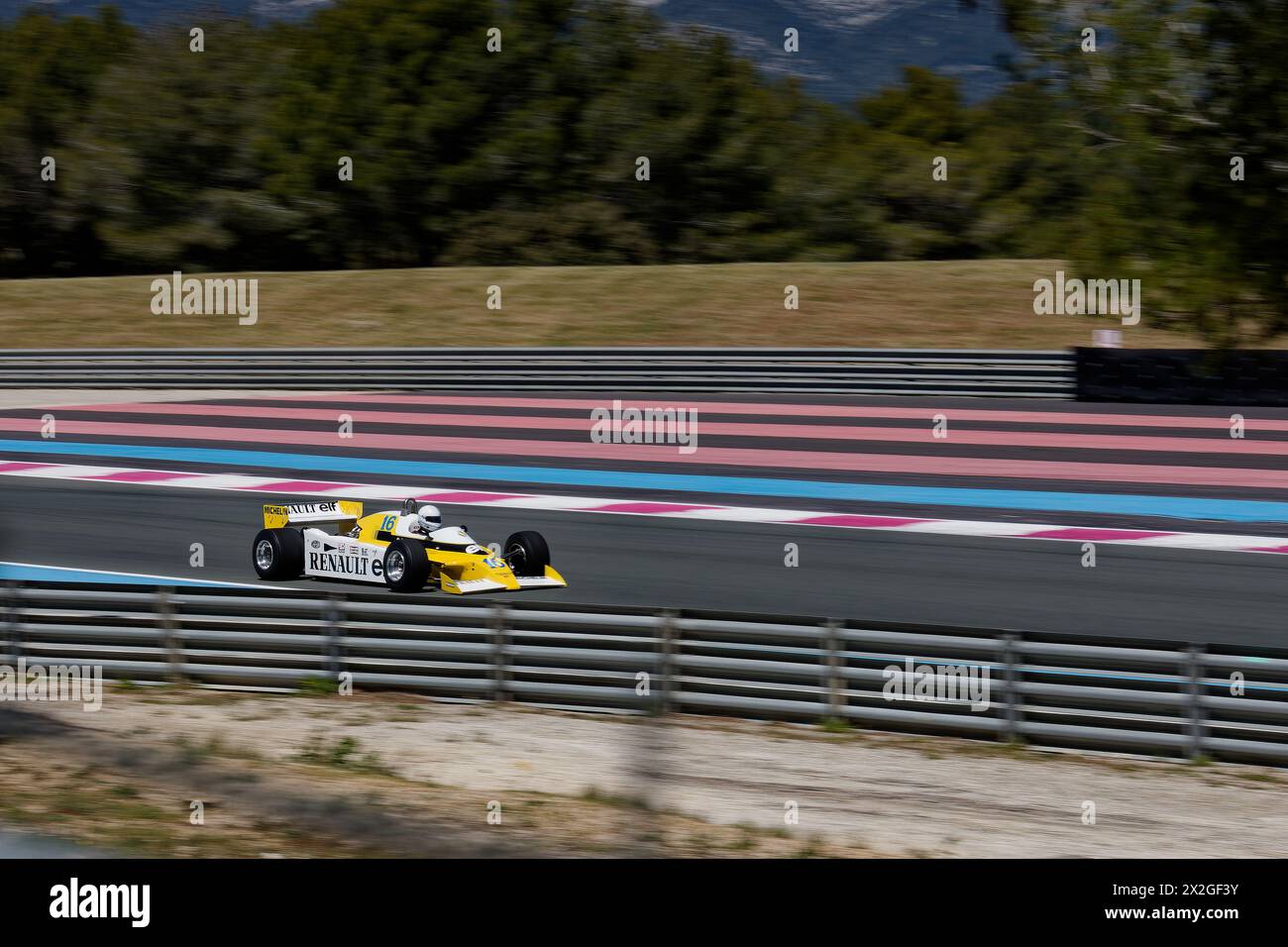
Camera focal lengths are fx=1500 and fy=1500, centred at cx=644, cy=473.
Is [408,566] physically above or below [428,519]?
below

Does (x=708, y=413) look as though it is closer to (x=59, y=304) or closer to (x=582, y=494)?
(x=582, y=494)

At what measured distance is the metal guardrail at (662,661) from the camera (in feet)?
25.3

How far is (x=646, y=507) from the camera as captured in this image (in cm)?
1416

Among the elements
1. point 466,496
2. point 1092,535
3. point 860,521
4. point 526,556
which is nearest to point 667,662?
point 526,556

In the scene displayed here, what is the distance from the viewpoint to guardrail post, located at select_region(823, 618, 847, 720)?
834cm

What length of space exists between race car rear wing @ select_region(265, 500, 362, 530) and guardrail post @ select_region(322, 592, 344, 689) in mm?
2067

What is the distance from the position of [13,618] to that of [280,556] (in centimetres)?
207

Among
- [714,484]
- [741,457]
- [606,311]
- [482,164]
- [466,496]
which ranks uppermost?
[482,164]

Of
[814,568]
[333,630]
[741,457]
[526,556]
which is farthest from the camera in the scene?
[741,457]

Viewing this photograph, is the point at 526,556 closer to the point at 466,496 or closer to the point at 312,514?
the point at 312,514

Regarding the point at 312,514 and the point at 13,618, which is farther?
the point at 312,514

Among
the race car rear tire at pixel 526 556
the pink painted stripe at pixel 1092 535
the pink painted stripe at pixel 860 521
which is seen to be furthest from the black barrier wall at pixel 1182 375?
the race car rear tire at pixel 526 556

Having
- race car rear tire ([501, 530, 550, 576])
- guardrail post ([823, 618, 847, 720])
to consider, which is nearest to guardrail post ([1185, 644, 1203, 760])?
guardrail post ([823, 618, 847, 720])

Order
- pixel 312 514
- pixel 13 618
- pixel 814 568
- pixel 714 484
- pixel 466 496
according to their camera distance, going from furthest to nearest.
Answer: pixel 714 484 < pixel 466 496 < pixel 814 568 < pixel 312 514 < pixel 13 618
